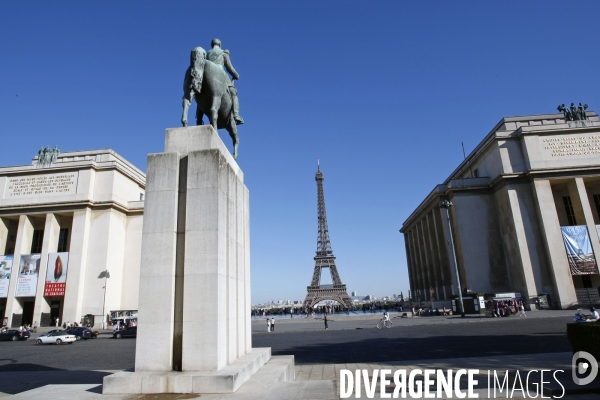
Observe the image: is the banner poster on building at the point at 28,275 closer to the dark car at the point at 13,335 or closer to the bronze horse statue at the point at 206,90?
the dark car at the point at 13,335

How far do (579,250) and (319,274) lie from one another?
265 ft

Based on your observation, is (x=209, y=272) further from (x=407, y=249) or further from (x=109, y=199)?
(x=407, y=249)

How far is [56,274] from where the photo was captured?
1842 inches

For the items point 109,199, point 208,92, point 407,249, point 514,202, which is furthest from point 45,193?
point 407,249

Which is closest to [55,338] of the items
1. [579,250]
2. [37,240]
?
[37,240]

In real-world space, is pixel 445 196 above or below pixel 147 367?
above

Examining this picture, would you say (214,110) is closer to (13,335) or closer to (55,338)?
(55,338)

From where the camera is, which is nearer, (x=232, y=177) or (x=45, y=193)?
(x=232, y=177)

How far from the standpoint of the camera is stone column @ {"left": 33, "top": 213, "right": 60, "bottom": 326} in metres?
45.8

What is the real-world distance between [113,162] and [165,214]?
160ft

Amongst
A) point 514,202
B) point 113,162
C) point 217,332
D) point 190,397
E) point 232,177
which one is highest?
point 113,162

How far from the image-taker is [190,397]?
22.0ft

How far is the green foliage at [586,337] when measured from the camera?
8.80 meters

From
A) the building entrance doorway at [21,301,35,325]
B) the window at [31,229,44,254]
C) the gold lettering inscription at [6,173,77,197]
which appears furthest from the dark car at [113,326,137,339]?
the window at [31,229,44,254]
